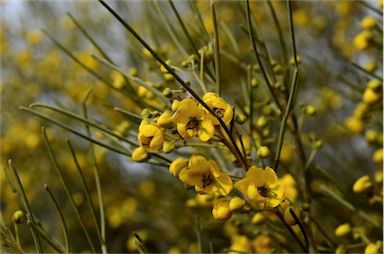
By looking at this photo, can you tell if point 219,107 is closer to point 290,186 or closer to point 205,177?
point 205,177

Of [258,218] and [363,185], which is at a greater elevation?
[363,185]

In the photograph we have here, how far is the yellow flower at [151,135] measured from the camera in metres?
0.82

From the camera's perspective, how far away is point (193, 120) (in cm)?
78

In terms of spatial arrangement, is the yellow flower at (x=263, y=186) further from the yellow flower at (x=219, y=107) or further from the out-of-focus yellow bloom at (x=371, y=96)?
the out-of-focus yellow bloom at (x=371, y=96)

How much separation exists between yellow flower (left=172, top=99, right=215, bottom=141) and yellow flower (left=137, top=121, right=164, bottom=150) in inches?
1.7

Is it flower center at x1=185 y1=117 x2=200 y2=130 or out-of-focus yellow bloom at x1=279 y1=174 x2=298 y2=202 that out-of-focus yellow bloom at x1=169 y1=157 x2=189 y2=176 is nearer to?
flower center at x1=185 y1=117 x2=200 y2=130

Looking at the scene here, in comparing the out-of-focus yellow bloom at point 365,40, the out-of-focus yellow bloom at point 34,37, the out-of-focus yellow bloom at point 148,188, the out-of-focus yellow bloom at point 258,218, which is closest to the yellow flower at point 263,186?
the out-of-focus yellow bloom at point 258,218

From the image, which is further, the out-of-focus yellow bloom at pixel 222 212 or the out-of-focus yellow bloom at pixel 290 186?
the out-of-focus yellow bloom at pixel 290 186

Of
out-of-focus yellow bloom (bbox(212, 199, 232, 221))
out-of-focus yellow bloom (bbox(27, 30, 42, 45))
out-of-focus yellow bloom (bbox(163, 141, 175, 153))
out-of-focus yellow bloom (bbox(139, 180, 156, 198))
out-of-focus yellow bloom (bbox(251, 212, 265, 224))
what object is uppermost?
out-of-focus yellow bloom (bbox(27, 30, 42, 45))

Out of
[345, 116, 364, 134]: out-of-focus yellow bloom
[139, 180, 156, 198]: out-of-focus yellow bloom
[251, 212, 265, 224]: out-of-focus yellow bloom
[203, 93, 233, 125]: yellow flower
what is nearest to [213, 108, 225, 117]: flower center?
[203, 93, 233, 125]: yellow flower

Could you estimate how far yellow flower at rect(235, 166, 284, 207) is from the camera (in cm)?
81

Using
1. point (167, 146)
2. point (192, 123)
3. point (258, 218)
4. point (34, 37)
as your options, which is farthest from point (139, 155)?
point (34, 37)

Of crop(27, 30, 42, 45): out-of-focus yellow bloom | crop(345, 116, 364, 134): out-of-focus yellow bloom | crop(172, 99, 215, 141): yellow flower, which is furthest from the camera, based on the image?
crop(27, 30, 42, 45): out-of-focus yellow bloom

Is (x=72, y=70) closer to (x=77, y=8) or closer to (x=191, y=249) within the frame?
(x=77, y=8)
